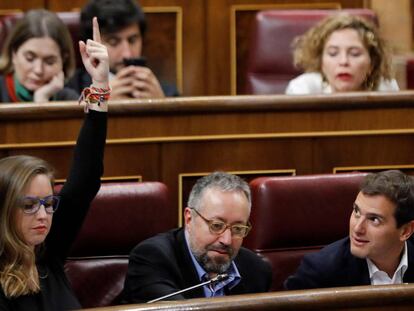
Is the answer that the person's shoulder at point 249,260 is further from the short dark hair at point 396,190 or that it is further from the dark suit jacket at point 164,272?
the short dark hair at point 396,190

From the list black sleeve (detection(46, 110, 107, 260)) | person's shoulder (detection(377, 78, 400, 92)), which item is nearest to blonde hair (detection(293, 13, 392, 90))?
person's shoulder (detection(377, 78, 400, 92))

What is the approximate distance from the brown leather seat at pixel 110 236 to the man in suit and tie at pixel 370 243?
0.15 m

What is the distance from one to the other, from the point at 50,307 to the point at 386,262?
335 mm

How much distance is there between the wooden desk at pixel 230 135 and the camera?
115 centimetres

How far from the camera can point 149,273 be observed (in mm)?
956

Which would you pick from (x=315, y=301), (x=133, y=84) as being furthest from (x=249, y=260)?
(x=133, y=84)

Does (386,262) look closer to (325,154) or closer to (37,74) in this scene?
(325,154)

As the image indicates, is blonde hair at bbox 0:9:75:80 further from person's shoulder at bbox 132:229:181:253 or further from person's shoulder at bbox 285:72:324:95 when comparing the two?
person's shoulder at bbox 132:229:181:253

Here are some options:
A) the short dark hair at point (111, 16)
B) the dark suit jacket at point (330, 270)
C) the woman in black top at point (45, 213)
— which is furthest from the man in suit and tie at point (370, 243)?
the short dark hair at point (111, 16)

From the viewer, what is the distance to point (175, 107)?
1181 mm

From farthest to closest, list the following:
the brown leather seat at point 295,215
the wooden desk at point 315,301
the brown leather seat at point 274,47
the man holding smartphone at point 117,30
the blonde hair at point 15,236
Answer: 1. the brown leather seat at point 274,47
2. the man holding smartphone at point 117,30
3. the brown leather seat at point 295,215
4. the blonde hair at point 15,236
5. the wooden desk at point 315,301

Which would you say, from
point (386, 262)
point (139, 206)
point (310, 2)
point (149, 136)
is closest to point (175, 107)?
point (149, 136)

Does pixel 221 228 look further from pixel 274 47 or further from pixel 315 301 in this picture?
pixel 274 47

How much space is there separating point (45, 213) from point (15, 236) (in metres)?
0.03
